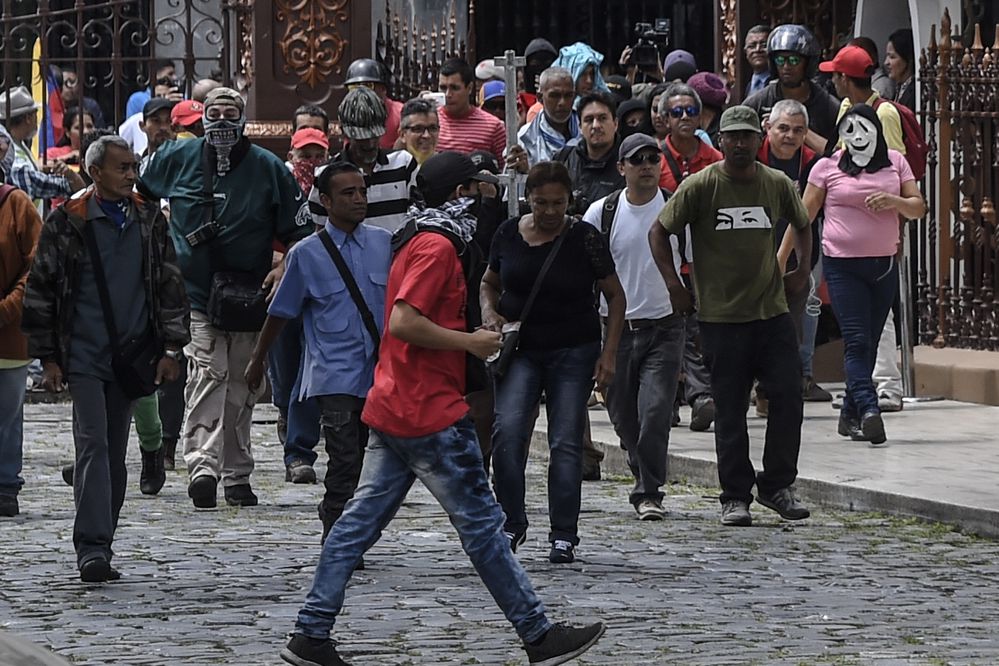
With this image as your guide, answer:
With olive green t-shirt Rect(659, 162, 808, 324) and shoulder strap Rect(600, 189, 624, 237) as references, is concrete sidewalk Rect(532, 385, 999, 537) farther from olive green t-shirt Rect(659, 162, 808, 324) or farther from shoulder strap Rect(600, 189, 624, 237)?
shoulder strap Rect(600, 189, 624, 237)

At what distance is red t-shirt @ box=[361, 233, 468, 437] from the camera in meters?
7.97

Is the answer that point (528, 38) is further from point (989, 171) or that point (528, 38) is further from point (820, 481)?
point (820, 481)

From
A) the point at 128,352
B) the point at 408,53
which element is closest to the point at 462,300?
the point at 128,352

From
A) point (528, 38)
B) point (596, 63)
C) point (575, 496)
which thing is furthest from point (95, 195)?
point (528, 38)

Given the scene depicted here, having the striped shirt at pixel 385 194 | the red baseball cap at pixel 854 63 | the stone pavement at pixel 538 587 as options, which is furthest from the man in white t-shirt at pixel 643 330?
the red baseball cap at pixel 854 63

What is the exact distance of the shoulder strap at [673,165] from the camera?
1359cm

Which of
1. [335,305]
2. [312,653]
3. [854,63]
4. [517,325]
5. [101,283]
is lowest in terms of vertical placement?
[312,653]

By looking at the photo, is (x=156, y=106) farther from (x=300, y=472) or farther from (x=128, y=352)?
(x=128, y=352)

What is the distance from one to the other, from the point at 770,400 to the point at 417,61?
320 inches

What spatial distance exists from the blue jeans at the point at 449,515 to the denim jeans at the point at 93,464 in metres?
1.93

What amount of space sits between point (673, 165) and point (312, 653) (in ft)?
20.5

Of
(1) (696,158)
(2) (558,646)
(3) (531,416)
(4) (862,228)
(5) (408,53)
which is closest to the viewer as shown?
(2) (558,646)

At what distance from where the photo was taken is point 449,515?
791 centimetres

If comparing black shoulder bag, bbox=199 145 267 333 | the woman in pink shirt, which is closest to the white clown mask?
the woman in pink shirt
